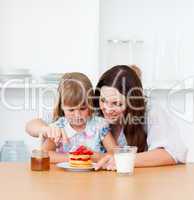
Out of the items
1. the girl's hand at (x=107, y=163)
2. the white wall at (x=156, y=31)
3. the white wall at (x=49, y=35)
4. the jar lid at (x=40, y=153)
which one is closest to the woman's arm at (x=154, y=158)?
the girl's hand at (x=107, y=163)

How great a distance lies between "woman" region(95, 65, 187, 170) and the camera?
2.17 metres

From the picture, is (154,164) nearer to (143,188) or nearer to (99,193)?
(143,188)

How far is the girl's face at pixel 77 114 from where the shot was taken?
7.33 feet

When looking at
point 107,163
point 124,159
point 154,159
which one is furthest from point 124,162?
point 154,159

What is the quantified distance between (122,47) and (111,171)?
62.1 inches

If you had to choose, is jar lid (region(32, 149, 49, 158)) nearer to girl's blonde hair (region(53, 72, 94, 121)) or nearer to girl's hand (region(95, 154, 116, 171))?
girl's hand (region(95, 154, 116, 171))

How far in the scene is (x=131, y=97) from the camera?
2252mm

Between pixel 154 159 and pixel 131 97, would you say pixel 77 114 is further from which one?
pixel 154 159

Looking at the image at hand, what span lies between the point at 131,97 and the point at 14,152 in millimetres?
1239

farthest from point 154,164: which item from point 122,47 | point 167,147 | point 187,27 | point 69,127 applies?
point 187,27

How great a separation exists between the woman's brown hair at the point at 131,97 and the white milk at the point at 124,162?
0.45 metres

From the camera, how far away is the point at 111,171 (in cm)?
187

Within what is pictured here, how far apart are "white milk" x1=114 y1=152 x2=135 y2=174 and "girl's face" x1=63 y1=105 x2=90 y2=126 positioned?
50 cm

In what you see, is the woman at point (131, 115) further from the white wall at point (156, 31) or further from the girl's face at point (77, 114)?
the white wall at point (156, 31)
